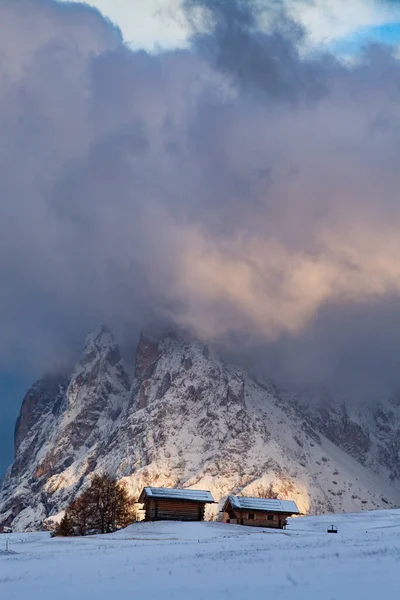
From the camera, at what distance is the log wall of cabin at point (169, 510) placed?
295ft

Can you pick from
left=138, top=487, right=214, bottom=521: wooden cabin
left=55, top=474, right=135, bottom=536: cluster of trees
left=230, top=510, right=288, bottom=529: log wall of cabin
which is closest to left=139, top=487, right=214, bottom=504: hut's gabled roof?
left=138, top=487, right=214, bottom=521: wooden cabin

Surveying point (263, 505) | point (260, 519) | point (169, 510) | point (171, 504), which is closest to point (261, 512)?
point (260, 519)

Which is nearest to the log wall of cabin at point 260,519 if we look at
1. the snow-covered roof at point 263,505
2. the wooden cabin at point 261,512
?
the wooden cabin at point 261,512

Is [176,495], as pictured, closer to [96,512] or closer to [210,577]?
[96,512]

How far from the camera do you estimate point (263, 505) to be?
299 ft

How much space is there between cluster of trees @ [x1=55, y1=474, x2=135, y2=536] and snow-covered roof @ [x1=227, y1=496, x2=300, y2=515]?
1508cm

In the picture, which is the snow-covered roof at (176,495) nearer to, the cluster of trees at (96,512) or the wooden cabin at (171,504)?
the wooden cabin at (171,504)

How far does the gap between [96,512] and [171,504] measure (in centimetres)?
1182

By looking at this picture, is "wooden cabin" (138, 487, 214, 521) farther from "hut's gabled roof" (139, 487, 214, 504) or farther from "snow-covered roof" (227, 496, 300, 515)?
"snow-covered roof" (227, 496, 300, 515)

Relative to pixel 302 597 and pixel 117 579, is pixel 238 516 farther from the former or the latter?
pixel 302 597

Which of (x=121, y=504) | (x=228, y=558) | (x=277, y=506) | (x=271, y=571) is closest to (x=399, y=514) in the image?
(x=277, y=506)

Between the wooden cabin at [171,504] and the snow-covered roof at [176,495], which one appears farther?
the snow-covered roof at [176,495]

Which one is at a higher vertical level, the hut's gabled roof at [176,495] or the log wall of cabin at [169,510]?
the hut's gabled roof at [176,495]

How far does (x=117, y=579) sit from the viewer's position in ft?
88.0
